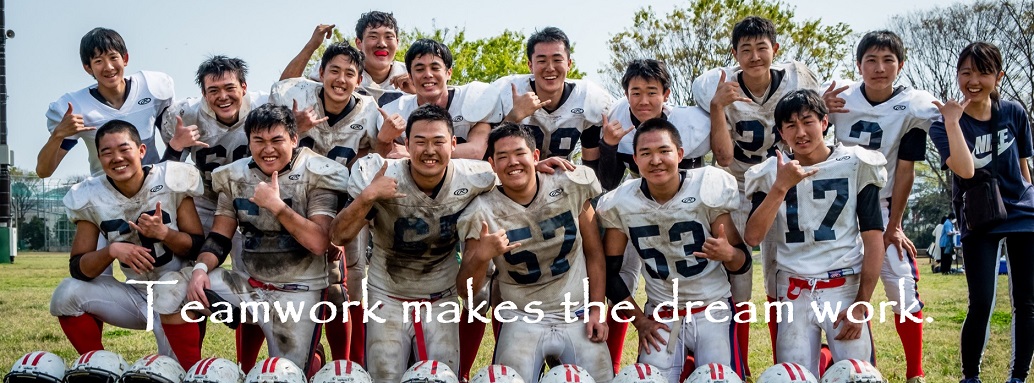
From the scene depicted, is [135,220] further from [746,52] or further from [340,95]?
[746,52]

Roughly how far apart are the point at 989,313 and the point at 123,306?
A: 5.48m

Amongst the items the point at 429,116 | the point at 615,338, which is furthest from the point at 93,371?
the point at 615,338

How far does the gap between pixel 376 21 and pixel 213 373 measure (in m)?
3.22

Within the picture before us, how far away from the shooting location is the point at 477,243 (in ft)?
17.0

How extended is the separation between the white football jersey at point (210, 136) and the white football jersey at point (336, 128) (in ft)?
1.16

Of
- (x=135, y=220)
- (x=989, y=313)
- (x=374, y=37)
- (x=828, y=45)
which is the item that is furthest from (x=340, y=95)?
(x=828, y=45)

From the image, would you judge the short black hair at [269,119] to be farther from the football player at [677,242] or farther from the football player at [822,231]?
the football player at [822,231]

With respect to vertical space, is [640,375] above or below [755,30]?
below

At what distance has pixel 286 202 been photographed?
5566mm

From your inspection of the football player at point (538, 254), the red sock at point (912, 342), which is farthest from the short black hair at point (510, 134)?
the red sock at point (912, 342)

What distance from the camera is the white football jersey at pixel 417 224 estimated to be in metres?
5.34

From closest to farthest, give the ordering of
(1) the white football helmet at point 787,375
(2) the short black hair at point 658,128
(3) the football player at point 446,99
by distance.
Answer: (1) the white football helmet at point 787,375 < (2) the short black hair at point 658,128 < (3) the football player at point 446,99

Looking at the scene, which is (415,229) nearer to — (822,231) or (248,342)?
(248,342)

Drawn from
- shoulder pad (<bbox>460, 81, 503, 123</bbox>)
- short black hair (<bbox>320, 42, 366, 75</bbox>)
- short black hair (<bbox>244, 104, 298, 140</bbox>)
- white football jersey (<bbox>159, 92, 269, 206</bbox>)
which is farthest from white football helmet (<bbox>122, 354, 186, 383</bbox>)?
shoulder pad (<bbox>460, 81, 503, 123</bbox>)
